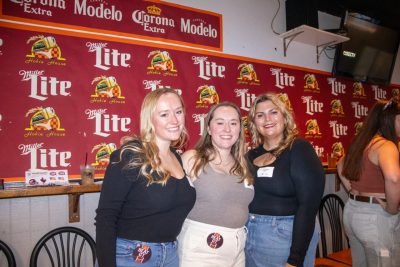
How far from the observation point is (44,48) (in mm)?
2227

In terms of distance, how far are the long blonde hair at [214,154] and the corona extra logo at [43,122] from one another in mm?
1258

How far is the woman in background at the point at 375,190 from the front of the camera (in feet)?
6.38

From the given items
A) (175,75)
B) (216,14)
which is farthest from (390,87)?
(175,75)

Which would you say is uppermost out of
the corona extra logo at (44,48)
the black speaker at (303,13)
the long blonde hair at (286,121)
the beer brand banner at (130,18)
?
the black speaker at (303,13)

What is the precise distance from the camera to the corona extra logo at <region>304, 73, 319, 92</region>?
363 centimetres

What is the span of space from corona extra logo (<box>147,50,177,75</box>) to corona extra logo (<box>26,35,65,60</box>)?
0.79 metres

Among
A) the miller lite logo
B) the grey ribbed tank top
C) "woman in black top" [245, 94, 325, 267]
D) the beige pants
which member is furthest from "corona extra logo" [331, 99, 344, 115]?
the beige pants

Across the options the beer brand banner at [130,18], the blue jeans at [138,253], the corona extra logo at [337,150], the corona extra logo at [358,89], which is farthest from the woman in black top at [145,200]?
the corona extra logo at [358,89]

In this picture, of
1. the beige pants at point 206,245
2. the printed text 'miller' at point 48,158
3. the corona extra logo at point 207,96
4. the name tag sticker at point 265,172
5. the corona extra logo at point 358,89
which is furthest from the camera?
the corona extra logo at point 358,89

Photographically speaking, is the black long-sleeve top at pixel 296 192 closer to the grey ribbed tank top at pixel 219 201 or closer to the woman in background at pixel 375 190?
the grey ribbed tank top at pixel 219 201

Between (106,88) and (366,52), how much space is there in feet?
11.6

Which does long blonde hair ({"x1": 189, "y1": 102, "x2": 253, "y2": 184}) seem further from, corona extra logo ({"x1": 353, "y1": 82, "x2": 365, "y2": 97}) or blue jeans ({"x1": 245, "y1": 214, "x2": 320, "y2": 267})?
corona extra logo ({"x1": 353, "y1": 82, "x2": 365, "y2": 97})

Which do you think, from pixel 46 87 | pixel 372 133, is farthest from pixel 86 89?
pixel 372 133

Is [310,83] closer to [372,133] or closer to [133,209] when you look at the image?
[372,133]
